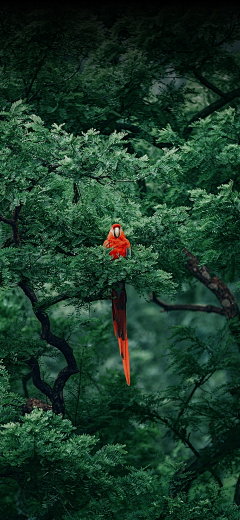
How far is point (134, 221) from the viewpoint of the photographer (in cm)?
531

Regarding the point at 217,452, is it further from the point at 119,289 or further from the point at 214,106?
the point at 214,106

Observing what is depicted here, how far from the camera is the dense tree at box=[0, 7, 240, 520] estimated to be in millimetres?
4758

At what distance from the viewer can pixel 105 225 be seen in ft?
16.7

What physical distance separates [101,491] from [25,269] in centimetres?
222

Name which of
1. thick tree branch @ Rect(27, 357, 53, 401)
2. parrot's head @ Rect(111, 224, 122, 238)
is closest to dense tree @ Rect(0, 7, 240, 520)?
thick tree branch @ Rect(27, 357, 53, 401)

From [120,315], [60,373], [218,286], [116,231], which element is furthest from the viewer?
[218,286]

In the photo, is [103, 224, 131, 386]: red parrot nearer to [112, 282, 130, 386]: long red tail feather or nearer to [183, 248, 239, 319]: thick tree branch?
[112, 282, 130, 386]: long red tail feather

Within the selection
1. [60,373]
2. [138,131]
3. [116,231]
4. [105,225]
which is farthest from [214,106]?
[60,373]

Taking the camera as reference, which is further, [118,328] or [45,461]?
[118,328]

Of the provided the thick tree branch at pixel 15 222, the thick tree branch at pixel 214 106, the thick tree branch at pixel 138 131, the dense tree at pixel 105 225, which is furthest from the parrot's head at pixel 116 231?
the thick tree branch at pixel 214 106

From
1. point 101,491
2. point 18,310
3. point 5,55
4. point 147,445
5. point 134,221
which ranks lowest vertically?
point 101,491

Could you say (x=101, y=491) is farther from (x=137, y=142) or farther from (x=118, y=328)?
(x=137, y=142)

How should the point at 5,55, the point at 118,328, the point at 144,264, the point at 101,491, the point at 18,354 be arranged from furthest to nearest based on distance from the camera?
the point at 5,55, the point at 18,354, the point at 118,328, the point at 101,491, the point at 144,264

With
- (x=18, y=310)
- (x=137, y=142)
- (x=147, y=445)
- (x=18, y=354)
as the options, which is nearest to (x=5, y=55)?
(x=137, y=142)
